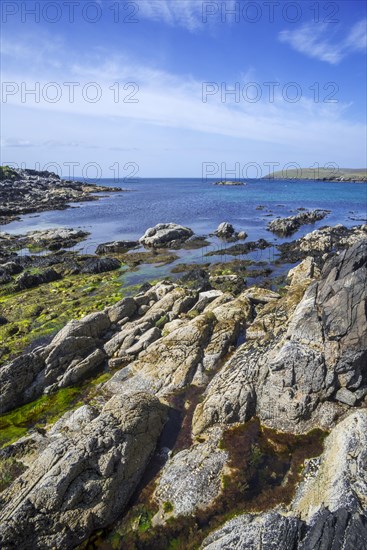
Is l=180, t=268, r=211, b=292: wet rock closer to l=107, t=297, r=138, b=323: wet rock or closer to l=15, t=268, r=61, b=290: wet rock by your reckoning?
l=107, t=297, r=138, b=323: wet rock

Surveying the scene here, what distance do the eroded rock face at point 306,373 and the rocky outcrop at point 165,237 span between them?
4832 cm

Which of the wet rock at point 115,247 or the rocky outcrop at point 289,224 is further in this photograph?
the rocky outcrop at point 289,224

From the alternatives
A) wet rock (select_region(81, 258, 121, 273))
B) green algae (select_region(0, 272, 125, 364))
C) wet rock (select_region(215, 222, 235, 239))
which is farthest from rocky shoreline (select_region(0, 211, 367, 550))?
wet rock (select_region(215, 222, 235, 239))

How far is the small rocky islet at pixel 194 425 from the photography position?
15000 millimetres

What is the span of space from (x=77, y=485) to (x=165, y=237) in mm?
59395

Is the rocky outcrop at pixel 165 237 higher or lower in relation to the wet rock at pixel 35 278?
higher

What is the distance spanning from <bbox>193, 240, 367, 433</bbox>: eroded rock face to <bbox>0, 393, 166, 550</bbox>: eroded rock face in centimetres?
457

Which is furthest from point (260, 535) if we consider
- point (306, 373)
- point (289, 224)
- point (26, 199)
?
point (26, 199)

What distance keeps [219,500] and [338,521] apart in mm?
5829

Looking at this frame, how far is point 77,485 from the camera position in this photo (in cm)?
1627

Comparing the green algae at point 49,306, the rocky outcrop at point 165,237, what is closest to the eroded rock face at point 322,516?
the green algae at point 49,306

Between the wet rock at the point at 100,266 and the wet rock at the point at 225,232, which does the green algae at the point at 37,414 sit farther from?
the wet rock at the point at 225,232

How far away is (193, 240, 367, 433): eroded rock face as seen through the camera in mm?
20594

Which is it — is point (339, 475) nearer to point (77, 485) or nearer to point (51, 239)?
point (77, 485)
